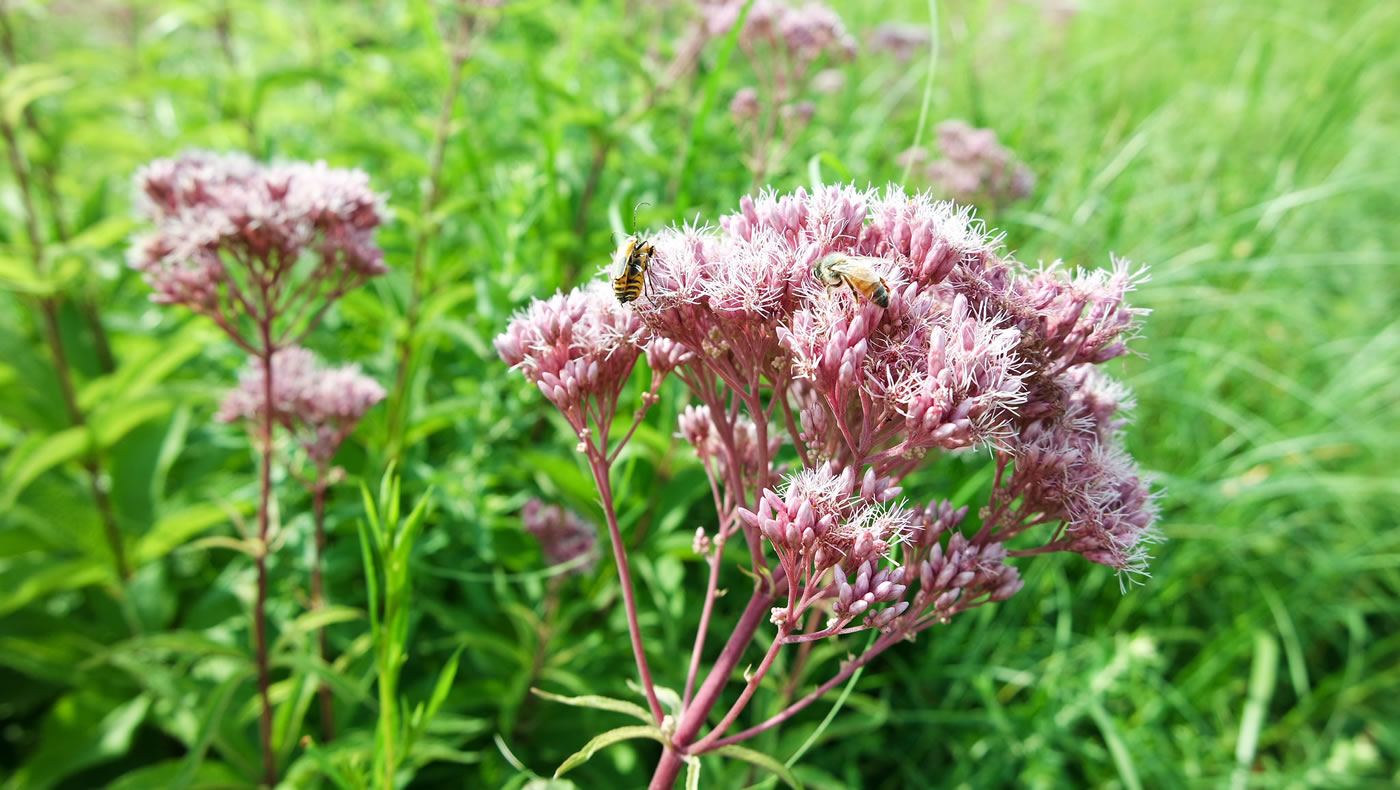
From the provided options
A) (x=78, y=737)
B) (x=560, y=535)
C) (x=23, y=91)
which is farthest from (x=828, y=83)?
(x=78, y=737)

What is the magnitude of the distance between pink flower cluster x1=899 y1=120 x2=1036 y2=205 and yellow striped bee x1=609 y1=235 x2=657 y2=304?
7.63ft

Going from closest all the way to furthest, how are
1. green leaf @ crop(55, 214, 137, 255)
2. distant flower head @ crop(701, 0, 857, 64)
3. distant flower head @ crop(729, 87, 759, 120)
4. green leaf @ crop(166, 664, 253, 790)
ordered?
1. green leaf @ crop(166, 664, 253, 790)
2. green leaf @ crop(55, 214, 137, 255)
3. distant flower head @ crop(729, 87, 759, 120)
4. distant flower head @ crop(701, 0, 857, 64)

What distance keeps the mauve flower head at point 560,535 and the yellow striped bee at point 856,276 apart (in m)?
1.48

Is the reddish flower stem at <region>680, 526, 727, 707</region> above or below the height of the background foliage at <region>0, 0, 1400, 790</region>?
below

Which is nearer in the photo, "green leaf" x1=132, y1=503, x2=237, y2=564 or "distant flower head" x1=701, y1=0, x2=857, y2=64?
"green leaf" x1=132, y1=503, x2=237, y2=564

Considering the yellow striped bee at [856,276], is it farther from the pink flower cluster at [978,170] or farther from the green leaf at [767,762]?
the pink flower cluster at [978,170]

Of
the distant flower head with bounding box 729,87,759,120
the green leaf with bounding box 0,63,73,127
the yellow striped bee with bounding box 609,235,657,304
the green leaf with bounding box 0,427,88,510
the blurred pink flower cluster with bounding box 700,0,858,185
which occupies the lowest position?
the yellow striped bee with bounding box 609,235,657,304

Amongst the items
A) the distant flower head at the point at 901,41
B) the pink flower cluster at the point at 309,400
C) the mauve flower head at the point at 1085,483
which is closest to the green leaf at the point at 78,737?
the pink flower cluster at the point at 309,400

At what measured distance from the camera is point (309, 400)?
2314 millimetres

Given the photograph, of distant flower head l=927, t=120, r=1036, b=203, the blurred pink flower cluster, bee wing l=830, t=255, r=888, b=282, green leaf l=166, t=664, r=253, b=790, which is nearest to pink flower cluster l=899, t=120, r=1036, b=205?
distant flower head l=927, t=120, r=1036, b=203

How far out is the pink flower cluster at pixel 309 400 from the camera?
231 cm

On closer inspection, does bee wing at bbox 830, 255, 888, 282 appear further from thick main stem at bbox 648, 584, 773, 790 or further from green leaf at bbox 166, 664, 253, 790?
green leaf at bbox 166, 664, 253, 790

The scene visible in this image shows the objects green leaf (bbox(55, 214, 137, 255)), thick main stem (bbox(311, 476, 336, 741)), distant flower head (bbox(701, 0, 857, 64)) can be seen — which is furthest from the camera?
distant flower head (bbox(701, 0, 857, 64))

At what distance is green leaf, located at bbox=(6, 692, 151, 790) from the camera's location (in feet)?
8.38
